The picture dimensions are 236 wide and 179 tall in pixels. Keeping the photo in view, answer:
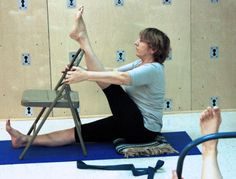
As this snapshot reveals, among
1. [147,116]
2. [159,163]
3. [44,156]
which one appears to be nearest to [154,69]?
[147,116]

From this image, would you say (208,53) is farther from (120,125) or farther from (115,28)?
(120,125)

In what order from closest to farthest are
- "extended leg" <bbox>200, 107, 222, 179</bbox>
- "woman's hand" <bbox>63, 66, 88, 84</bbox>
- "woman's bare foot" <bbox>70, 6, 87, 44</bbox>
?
"extended leg" <bbox>200, 107, 222, 179</bbox> → "woman's hand" <bbox>63, 66, 88, 84</bbox> → "woman's bare foot" <bbox>70, 6, 87, 44</bbox>

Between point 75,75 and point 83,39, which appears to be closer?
point 75,75

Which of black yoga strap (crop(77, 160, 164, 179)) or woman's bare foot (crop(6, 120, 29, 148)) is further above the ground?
woman's bare foot (crop(6, 120, 29, 148))

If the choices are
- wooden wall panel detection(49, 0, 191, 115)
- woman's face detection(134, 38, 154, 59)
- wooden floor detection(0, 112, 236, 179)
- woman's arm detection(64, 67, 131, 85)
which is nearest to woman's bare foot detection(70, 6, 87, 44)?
woman's arm detection(64, 67, 131, 85)

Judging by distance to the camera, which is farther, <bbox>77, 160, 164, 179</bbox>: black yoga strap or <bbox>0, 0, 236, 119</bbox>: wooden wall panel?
<bbox>0, 0, 236, 119</bbox>: wooden wall panel

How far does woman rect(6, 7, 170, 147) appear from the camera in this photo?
3.09m

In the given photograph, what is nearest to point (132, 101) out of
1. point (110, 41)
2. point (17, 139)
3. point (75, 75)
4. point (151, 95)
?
point (151, 95)

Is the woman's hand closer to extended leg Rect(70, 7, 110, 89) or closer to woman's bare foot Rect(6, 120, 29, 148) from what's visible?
extended leg Rect(70, 7, 110, 89)

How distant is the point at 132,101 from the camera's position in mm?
3156

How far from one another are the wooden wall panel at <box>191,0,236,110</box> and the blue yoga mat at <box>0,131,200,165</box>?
33.8 inches

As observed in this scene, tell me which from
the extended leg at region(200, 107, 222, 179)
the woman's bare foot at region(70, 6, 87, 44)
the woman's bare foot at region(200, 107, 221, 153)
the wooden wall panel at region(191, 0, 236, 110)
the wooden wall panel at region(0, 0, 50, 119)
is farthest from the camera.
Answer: the wooden wall panel at region(191, 0, 236, 110)

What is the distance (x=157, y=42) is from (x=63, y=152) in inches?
36.2

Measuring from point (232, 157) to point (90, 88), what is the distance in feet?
4.78
